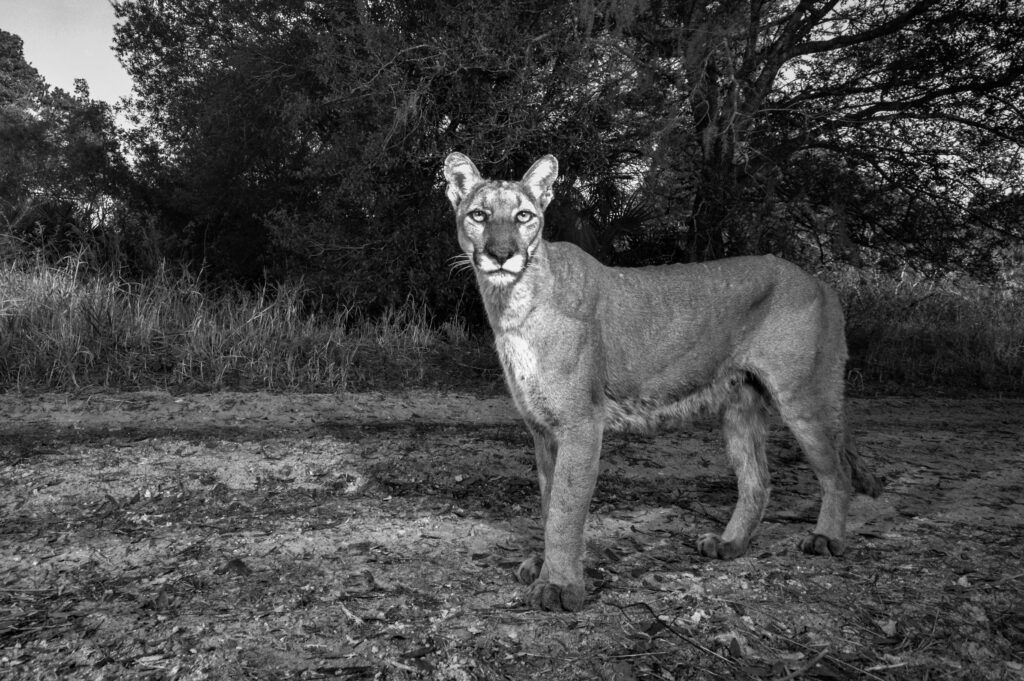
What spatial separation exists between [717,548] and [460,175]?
2.68m

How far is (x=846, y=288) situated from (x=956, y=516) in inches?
340

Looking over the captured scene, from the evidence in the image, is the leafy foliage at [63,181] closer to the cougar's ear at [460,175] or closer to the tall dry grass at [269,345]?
the tall dry grass at [269,345]

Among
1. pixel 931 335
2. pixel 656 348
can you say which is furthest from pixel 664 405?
pixel 931 335

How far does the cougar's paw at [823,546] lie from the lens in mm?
4662

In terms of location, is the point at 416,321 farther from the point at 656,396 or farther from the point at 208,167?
the point at 656,396

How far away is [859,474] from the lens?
5199 mm

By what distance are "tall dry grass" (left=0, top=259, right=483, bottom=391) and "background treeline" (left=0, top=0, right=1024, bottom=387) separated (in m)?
0.13

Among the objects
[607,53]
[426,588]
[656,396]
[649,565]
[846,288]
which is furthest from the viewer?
→ [846,288]

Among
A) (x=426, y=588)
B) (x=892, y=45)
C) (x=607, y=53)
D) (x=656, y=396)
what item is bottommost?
(x=426, y=588)

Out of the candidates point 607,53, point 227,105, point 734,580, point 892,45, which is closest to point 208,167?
point 227,105

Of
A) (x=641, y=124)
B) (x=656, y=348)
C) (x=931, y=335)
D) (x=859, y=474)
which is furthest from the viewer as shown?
(x=931, y=335)

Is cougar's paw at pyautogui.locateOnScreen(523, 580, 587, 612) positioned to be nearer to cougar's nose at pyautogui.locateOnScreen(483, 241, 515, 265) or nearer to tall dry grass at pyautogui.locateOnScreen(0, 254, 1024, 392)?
cougar's nose at pyautogui.locateOnScreen(483, 241, 515, 265)

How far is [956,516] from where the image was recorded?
5.40 metres

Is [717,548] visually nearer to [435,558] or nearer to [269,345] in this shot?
[435,558]
